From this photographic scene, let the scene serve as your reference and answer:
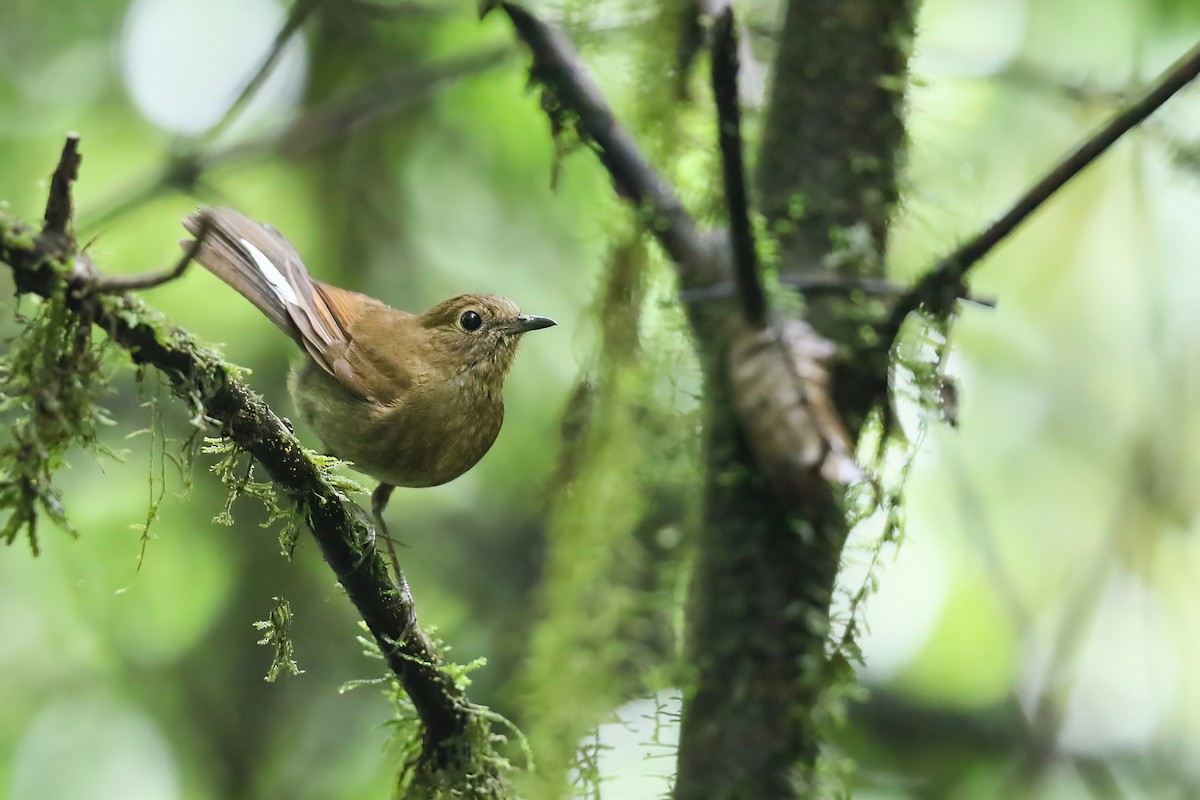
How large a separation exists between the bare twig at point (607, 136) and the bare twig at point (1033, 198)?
1.96ft

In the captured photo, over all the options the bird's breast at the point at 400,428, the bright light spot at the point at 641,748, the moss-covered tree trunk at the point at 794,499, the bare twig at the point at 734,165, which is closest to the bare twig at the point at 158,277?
the bare twig at the point at 734,165

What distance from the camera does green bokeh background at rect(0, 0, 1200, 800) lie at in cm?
519

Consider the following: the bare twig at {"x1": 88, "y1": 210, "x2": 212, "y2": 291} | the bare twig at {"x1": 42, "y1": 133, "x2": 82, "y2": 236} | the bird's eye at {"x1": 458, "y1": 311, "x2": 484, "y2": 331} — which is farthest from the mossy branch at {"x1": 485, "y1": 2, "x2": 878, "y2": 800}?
the bird's eye at {"x1": 458, "y1": 311, "x2": 484, "y2": 331}

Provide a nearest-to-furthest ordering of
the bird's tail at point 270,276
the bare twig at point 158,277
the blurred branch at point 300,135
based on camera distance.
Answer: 1. the bare twig at point 158,277
2. the bird's tail at point 270,276
3. the blurred branch at point 300,135

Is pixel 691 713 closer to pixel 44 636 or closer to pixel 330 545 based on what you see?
pixel 330 545

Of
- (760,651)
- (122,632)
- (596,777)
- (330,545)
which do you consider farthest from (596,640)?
(122,632)

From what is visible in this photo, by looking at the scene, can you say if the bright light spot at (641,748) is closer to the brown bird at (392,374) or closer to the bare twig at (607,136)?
the brown bird at (392,374)

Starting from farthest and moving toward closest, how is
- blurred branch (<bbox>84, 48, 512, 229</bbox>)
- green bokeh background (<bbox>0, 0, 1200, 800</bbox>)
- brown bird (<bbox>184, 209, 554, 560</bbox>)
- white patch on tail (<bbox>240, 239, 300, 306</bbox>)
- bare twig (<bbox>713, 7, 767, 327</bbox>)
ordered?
green bokeh background (<bbox>0, 0, 1200, 800</bbox>), blurred branch (<bbox>84, 48, 512, 229</bbox>), brown bird (<bbox>184, 209, 554, 560</bbox>), white patch on tail (<bbox>240, 239, 300, 306</bbox>), bare twig (<bbox>713, 7, 767, 327</bbox>)

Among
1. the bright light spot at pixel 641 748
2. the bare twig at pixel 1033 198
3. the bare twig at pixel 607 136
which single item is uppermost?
the bare twig at pixel 607 136

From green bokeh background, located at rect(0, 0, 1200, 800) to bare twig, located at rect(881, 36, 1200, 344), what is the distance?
1.83 metres

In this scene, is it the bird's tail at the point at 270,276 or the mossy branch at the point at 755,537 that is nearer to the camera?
the mossy branch at the point at 755,537

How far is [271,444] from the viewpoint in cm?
209

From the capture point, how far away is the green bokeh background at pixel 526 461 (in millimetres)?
5188

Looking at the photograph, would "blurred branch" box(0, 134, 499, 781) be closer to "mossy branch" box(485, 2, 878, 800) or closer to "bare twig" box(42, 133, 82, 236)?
"bare twig" box(42, 133, 82, 236)
